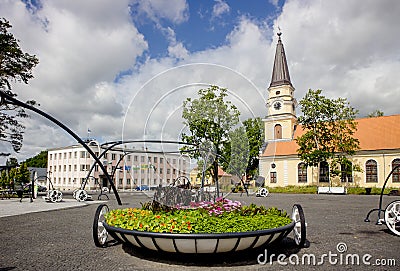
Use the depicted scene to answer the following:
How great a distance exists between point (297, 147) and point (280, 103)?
8179 millimetres

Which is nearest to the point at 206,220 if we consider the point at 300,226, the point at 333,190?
the point at 300,226

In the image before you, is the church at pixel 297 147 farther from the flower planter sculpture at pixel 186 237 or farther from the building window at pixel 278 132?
the flower planter sculpture at pixel 186 237

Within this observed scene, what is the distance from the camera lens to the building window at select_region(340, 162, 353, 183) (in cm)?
4027

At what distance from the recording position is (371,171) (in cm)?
4344

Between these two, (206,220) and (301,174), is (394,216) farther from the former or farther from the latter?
(301,174)

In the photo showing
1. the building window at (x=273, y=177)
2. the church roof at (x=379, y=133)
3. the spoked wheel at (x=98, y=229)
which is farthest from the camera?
the building window at (x=273, y=177)

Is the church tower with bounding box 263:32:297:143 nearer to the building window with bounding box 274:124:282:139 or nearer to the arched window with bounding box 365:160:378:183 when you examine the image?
the building window with bounding box 274:124:282:139

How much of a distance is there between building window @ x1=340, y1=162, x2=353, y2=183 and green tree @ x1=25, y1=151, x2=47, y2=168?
79.8 m

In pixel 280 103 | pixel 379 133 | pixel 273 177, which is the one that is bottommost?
pixel 273 177

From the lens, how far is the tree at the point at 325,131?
39469mm

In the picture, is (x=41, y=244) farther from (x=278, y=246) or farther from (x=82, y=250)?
(x=278, y=246)

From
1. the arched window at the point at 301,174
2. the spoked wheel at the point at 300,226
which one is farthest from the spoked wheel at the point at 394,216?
the arched window at the point at 301,174

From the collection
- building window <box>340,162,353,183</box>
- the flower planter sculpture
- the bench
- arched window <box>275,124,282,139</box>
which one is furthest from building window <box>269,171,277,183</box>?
the flower planter sculpture

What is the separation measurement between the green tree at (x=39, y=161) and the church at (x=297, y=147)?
214 feet
